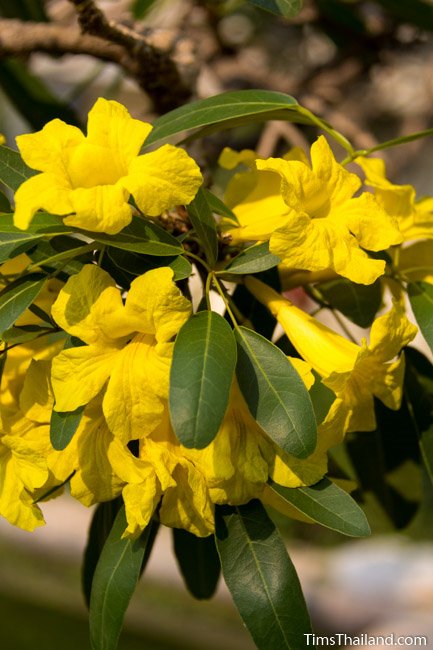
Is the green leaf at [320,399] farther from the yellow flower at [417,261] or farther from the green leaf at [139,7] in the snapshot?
the green leaf at [139,7]

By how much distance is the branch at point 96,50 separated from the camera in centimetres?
124

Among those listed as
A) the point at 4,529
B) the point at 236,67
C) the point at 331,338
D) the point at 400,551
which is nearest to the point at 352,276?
the point at 331,338

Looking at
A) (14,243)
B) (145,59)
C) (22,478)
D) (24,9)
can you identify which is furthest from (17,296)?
(24,9)

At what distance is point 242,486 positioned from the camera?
0.71m

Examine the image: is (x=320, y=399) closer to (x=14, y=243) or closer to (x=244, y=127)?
(x=14, y=243)

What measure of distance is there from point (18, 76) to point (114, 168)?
0.99m

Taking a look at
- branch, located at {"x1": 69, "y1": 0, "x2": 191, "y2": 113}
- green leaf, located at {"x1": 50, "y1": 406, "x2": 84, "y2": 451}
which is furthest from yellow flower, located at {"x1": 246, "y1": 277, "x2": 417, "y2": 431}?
branch, located at {"x1": 69, "y1": 0, "x2": 191, "y2": 113}

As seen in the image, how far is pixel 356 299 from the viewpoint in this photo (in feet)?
3.01

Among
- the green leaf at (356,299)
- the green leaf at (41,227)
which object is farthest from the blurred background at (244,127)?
the green leaf at (41,227)

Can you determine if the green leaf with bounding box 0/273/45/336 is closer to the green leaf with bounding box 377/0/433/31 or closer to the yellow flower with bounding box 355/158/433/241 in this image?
the yellow flower with bounding box 355/158/433/241

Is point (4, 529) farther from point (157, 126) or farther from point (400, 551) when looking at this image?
point (157, 126)

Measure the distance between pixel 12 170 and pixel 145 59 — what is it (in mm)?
497

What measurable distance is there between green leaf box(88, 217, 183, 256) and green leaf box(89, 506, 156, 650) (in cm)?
25

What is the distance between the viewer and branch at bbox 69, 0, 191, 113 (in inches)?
40.2
